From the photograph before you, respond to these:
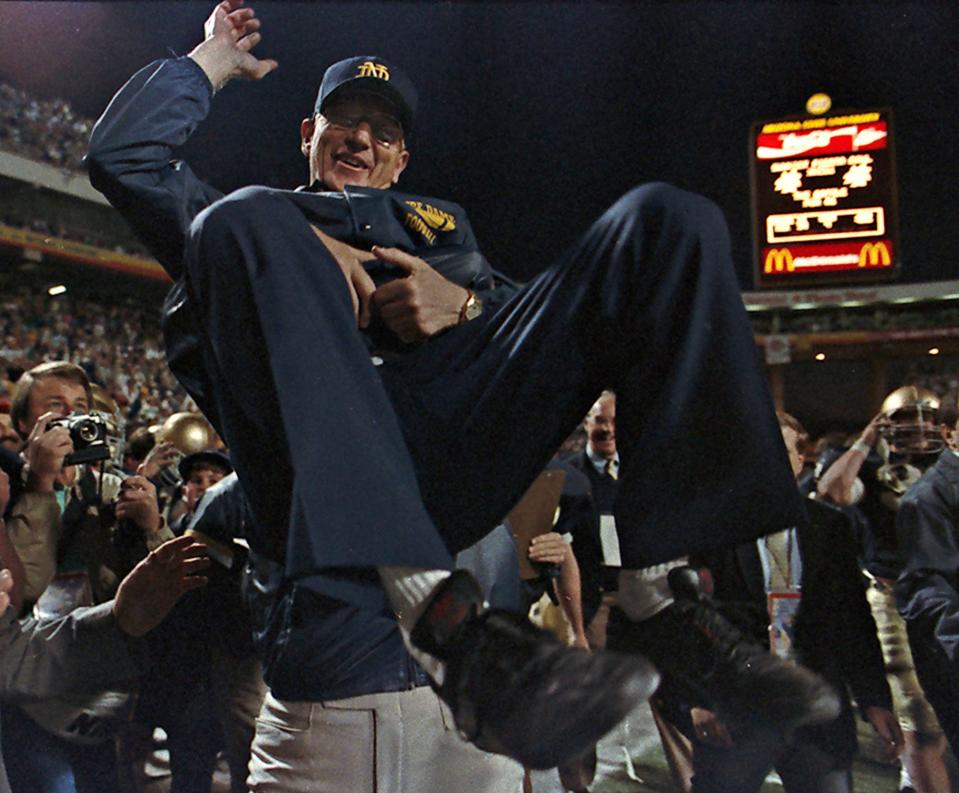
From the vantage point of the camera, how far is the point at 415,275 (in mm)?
1115

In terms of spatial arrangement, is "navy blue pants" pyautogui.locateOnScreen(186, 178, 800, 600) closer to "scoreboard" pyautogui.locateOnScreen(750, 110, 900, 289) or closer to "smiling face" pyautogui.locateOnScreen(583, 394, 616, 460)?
"scoreboard" pyautogui.locateOnScreen(750, 110, 900, 289)

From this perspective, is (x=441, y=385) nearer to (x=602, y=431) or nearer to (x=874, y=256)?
(x=602, y=431)

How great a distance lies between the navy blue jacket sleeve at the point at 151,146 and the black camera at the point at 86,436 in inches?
32.2

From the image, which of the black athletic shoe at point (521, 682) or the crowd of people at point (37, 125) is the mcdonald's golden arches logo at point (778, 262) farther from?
the crowd of people at point (37, 125)

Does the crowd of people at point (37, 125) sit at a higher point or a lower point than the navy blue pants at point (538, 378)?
higher

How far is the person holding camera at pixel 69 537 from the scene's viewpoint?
76.6 inches

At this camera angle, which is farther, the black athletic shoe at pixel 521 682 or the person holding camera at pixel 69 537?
the person holding camera at pixel 69 537

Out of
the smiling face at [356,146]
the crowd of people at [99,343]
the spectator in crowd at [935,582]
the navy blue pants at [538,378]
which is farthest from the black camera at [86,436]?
the spectator in crowd at [935,582]

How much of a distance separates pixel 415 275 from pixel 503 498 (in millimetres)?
288

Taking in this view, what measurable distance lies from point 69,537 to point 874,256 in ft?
7.66

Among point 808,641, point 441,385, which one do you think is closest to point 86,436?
point 441,385

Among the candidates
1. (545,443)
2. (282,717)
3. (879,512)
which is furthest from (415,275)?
(879,512)

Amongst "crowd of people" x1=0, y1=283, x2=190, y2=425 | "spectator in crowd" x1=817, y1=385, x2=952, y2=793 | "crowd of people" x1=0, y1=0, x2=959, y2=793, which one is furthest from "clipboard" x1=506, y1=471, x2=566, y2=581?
"crowd of people" x1=0, y1=283, x2=190, y2=425

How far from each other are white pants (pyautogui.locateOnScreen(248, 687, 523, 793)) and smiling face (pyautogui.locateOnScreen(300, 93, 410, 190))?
75cm
